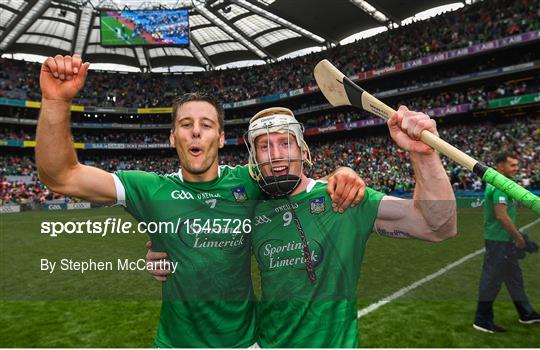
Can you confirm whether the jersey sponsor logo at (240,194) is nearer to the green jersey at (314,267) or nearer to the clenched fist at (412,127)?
the green jersey at (314,267)

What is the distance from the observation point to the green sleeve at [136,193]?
7.89 ft

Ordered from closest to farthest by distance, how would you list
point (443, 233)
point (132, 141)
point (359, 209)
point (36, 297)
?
point (443, 233), point (359, 209), point (36, 297), point (132, 141)

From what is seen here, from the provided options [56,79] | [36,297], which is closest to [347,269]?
[56,79]

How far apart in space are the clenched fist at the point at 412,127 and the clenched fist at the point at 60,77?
5.54 feet

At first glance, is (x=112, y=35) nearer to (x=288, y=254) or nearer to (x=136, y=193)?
(x=136, y=193)

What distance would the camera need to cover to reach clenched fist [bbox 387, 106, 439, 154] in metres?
1.99

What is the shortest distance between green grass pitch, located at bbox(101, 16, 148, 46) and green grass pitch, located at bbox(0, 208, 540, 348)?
32.0m

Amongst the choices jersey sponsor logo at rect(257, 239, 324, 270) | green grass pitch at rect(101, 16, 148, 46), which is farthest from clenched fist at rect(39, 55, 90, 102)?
green grass pitch at rect(101, 16, 148, 46)

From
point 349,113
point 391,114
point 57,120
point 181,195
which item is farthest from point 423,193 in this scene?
point 349,113

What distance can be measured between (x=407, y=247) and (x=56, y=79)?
982cm

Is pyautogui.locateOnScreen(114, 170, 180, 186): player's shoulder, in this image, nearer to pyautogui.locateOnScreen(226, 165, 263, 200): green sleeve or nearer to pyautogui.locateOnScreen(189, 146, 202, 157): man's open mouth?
pyautogui.locateOnScreen(189, 146, 202, 157): man's open mouth

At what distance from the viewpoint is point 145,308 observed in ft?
19.9

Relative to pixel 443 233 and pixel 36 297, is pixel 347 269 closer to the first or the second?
pixel 443 233

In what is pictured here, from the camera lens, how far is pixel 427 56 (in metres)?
33.0
